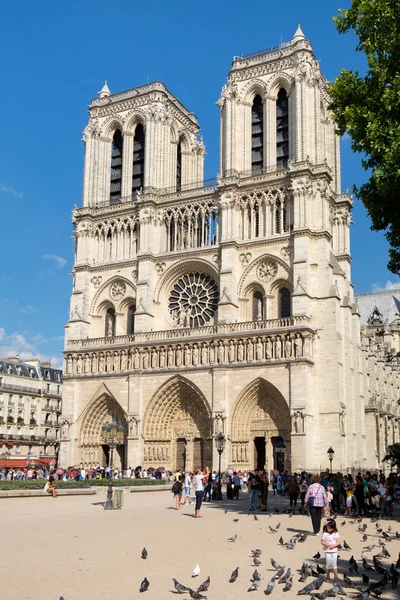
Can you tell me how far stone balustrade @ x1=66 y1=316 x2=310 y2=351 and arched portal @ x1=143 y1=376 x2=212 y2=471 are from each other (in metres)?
2.60

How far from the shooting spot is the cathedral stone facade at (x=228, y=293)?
37.0 meters

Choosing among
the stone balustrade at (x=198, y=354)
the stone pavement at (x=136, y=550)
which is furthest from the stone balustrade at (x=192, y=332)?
the stone pavement at (x=136, y=550)

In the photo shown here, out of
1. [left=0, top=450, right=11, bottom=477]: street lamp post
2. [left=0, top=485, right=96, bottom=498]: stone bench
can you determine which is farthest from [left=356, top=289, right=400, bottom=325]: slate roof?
[left=0, top=485, right=96, bottom=498]: stone bench

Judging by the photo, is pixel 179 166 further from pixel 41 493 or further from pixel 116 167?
pixel 41 493

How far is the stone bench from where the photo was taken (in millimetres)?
26891

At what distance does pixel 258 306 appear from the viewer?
40.0m

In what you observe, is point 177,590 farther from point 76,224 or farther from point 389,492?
point 76,224

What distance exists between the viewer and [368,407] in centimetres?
4428

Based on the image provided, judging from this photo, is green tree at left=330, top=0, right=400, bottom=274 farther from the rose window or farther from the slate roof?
the slate roof

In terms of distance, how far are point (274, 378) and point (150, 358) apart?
800cm

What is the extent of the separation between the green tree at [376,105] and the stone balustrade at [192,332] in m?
19.8

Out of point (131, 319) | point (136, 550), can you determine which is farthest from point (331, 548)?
point (131, 319)

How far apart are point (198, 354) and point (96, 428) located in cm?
882

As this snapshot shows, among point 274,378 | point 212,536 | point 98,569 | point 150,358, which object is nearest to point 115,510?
point 212,536
